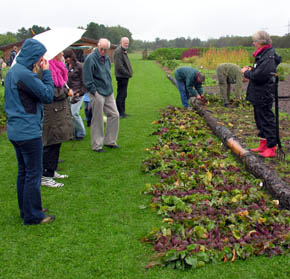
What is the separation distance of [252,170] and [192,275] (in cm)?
257

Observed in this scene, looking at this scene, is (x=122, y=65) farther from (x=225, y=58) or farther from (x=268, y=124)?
(x=225, y=58)

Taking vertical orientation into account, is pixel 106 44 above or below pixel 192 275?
above

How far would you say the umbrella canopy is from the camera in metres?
4.05

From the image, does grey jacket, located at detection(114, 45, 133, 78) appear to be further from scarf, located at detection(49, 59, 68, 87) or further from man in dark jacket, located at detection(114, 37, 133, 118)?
scarf, located at detection(49, 59, 68, 87)

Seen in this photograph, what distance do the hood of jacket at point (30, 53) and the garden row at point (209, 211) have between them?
6.94 ft

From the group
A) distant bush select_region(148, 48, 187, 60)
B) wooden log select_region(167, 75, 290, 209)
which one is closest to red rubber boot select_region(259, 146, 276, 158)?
wooden log select_region(167, 75, 290, 209)

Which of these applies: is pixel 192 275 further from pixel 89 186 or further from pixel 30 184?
pixel 89 186

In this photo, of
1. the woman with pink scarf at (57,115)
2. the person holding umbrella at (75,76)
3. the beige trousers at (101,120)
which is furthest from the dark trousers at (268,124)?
the person holding umbrella at (75,76)

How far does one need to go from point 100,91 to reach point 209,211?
334cm

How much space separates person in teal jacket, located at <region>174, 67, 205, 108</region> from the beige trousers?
336 cm

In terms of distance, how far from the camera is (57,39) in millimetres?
4266

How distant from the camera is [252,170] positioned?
519 cm

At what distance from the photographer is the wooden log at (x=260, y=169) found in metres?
4.19

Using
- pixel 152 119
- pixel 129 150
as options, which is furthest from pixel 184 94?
pixel 129 150
